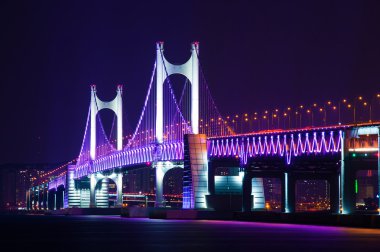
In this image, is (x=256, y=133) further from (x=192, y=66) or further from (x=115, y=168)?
(x=115, y=168)

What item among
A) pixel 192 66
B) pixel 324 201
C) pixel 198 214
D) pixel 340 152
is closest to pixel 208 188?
pixel 198 214

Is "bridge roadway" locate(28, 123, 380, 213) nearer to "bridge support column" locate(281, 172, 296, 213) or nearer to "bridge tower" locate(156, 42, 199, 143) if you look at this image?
"bridge support column" locate(281, 172, 296, 213)

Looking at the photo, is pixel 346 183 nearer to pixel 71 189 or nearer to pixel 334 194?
pixel 334 194

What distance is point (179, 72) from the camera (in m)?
105

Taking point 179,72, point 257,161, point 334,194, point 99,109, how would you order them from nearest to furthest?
point 334,194, point 257,161, point 179,72, point 99,109

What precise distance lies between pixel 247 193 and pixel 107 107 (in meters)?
48.1

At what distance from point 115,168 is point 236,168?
22127 millimetres

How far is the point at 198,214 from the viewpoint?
3826 inches

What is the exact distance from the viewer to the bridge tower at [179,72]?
98250mm

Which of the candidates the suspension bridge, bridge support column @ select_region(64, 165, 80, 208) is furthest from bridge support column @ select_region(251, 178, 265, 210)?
bridge support column @ select_region(64, 165, 80, 208)

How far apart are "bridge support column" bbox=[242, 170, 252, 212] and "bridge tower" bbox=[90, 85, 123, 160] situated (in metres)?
29.6

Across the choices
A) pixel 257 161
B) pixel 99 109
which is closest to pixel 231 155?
pixel 257 161

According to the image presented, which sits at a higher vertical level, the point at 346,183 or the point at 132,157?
the point at 132,157

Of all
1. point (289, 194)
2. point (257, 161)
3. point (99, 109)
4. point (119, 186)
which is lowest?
point (289, 194)
